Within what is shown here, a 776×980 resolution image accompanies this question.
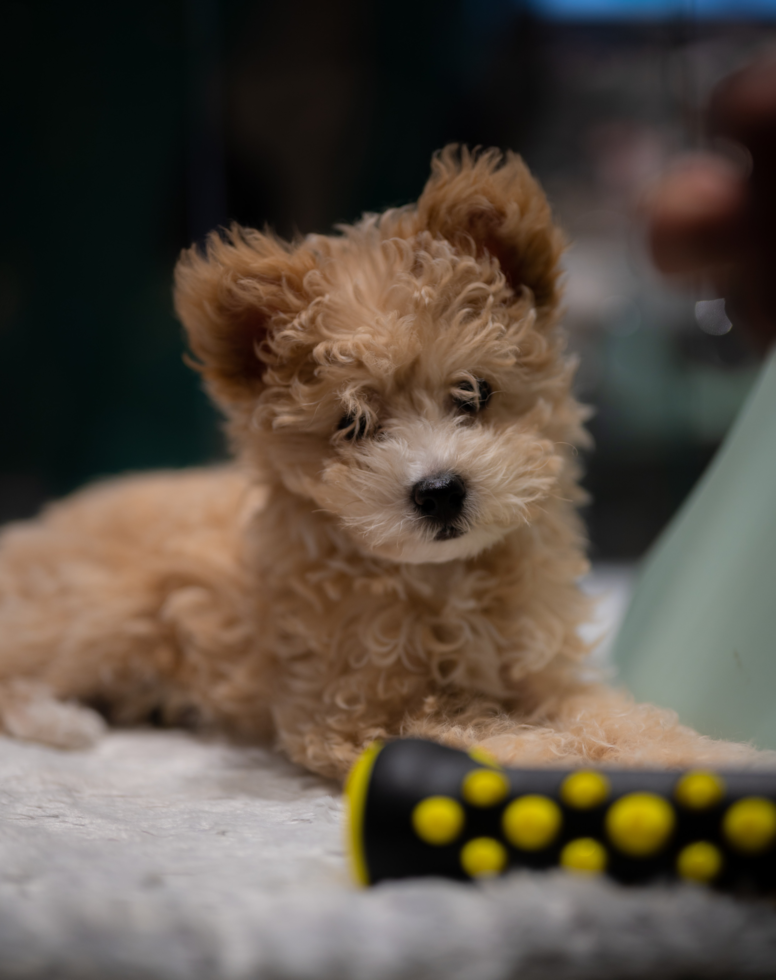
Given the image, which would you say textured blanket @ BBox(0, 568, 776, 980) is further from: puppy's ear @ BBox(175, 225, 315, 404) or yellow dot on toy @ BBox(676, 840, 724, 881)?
puppy's ear @ BBox(175, 225, 315, 404)

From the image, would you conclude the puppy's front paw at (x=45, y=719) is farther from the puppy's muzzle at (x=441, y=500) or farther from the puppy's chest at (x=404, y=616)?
the puppy's muzzle at (x=441, y=500)

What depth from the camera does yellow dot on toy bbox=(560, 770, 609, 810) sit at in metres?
0.70

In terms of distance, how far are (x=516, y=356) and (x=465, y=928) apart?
779mm

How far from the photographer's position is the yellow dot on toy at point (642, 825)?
2.23ft

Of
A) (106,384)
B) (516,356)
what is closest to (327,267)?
(516,356)

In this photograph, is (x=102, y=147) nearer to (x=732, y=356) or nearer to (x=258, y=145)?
(x=258, y=145)

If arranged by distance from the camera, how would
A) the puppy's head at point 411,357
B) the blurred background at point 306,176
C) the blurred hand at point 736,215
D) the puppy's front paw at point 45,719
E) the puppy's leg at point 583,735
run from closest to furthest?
the puppy's leg at point 583,735
the puppy's head at point 411,357
the puppy's front paw at point 45,719
the blurred hand at point 736,215
the blurred background at point 306,176

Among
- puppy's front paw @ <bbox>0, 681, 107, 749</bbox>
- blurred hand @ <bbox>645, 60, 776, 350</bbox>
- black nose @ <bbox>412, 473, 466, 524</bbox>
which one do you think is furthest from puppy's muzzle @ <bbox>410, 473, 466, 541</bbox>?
blurred hand @ <bbox>645, 60, 776, 350</bbox>

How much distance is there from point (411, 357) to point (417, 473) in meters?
0.16

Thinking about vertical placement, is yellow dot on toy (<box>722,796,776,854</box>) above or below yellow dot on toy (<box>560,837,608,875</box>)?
above

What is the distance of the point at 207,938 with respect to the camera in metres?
0.65

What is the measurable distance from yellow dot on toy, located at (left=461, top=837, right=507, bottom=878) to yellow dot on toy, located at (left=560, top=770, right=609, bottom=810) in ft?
0.25

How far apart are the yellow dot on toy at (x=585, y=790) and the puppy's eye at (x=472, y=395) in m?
0.58

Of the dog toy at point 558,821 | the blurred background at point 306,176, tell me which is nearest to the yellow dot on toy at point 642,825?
the dog toy at point 558,821
